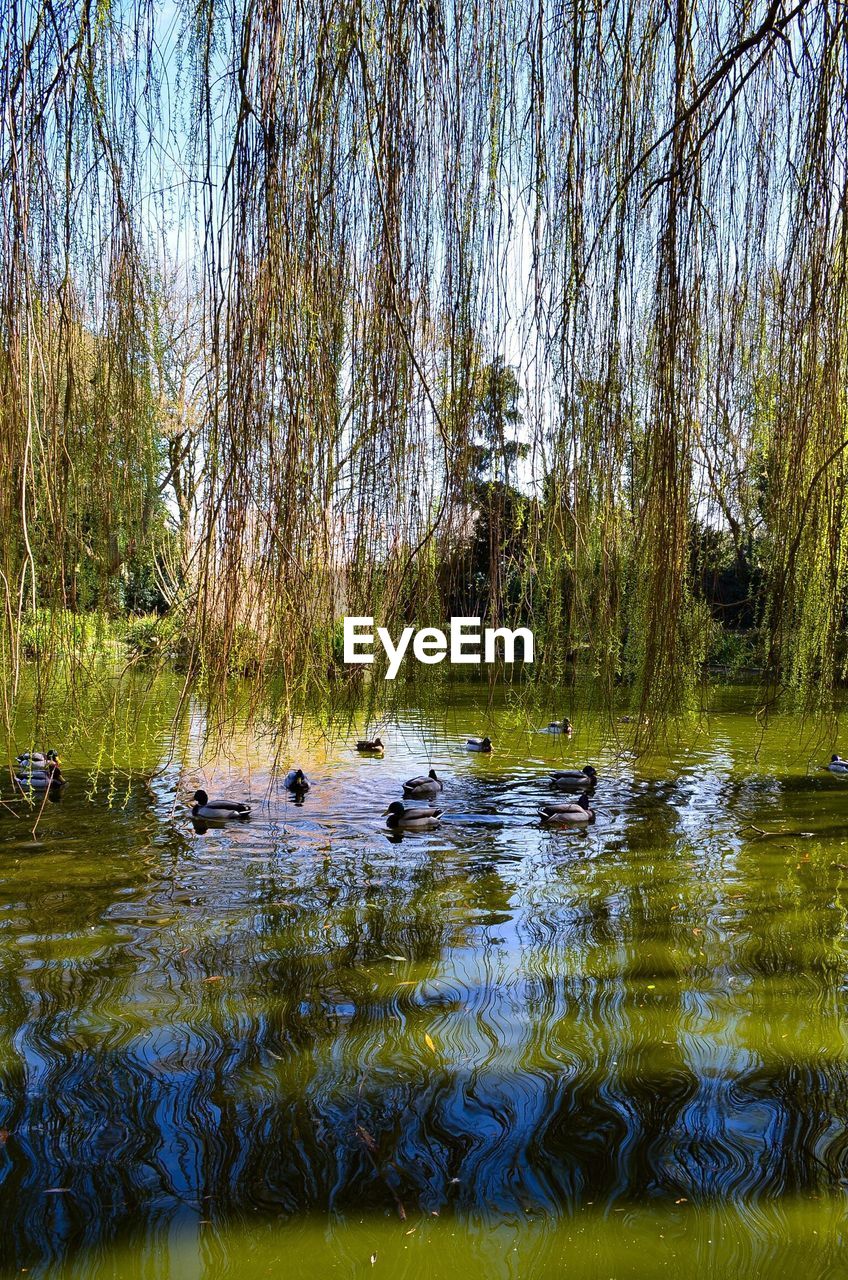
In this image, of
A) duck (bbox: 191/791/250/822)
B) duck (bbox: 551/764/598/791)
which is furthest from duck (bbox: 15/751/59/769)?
duck (bbox: 551/764/598/791)

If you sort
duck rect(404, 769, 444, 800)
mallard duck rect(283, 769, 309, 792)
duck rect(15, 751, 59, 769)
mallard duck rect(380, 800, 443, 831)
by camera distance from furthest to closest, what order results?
mallard duck rect(283, 769, 309, 792) → duck rect(404, 769, 444, 800) → mallard duck rect(380, 800, 443, 831) → duck rect(15, 751, 59, 769)

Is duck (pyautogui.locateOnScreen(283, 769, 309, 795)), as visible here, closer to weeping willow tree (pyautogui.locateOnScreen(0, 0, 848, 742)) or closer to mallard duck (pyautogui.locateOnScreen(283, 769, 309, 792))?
mallard duck (pyautogui.locateOnScreen(283, 769, 309, 792))

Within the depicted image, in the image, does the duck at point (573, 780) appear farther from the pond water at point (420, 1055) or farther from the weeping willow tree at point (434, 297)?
the weeping willow tree at point (434, 297)

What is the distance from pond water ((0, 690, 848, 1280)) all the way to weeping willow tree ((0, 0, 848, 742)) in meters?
0.39

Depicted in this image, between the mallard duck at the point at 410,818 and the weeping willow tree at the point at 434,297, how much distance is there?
154 inches

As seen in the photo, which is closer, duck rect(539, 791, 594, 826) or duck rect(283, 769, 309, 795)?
duck rect(539, 791, 594, 826)

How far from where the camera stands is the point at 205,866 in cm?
427

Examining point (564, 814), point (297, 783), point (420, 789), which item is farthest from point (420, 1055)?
point (297, 783)

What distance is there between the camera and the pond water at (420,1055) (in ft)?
5.71

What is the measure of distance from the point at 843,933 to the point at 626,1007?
116 centimetres

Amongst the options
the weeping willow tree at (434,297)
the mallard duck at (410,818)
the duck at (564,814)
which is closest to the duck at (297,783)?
the mallard duck at (410,818)

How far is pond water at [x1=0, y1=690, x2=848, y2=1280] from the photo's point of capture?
1.74 meters

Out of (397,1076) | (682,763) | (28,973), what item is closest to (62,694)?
(397,1076)

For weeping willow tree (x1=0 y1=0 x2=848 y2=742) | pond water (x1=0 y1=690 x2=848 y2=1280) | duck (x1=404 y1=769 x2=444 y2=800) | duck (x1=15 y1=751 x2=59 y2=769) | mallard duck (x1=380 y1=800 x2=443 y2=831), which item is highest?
weeping willow tree (x1=0 y1=0 x2=848 y2=742)
